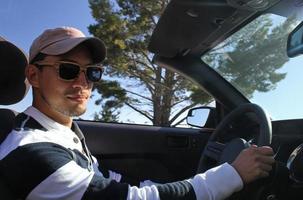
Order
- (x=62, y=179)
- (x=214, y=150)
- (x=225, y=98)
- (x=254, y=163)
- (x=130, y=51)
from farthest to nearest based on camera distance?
(x=130, y=51) < (x=225, y=98) < (x=214, y=150) < (x=254, y=163) < (x=62, y=179)

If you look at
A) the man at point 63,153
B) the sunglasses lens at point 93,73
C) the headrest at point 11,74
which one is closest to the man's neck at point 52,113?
the man at point 63,153

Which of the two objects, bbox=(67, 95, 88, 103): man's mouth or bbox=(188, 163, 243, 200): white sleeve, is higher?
bbox=(67, 95, 88, 103): man's mouth

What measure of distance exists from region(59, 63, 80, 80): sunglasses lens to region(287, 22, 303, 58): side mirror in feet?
3.26

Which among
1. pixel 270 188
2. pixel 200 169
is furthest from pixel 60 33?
pixel 270 188

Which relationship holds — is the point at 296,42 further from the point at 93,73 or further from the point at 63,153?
the point at 63,153

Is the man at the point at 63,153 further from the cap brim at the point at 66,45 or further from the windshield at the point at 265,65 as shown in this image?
the windshield at the point at 265,65

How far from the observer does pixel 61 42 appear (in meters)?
1.94

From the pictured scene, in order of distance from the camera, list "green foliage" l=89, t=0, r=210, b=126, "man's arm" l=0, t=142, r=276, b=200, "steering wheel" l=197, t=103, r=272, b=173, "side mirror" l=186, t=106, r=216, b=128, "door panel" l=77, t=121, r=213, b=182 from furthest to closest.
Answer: "green foliage" l=89, t=0, r=210, b=126 < "side mirror" l=186, t=106, r=216, b=128 < "door panel" l=77, t=121, r=213, b=182 < "steering wheel" l=197, t=103, r=272, b=173 < "man's arm" l=0, t=142, r=276, b=200

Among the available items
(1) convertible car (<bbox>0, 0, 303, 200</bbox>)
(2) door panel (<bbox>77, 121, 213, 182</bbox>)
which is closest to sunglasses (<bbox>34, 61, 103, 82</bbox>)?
(1) convertible car (<bbox>0, 0, 303, 200</bbox>)

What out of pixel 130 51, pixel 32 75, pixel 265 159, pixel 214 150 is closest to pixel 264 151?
pixel 265 159

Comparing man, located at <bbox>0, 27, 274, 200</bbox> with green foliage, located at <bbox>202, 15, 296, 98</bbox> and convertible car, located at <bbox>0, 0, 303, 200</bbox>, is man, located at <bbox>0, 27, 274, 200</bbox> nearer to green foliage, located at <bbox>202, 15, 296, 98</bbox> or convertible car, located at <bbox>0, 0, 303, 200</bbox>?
convertible car, located at <bbox>0, 0, 303, 200</bbox>

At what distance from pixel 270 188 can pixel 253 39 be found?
1.27 metres

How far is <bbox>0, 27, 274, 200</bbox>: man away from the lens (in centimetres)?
155

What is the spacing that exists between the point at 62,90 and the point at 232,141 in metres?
0.82
